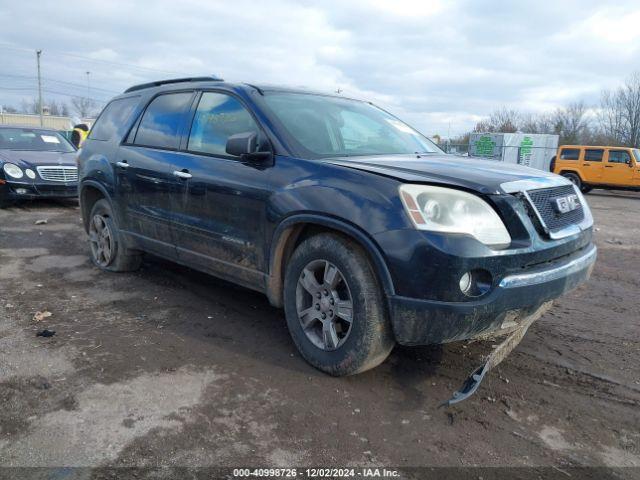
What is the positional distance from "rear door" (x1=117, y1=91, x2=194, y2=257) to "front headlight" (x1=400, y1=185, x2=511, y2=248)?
2027mm

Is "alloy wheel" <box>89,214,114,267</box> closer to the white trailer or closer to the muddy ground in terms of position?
the muddy ground

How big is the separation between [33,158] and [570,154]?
61.7 ft

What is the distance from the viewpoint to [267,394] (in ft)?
9.51

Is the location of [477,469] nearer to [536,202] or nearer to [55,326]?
[536,202]

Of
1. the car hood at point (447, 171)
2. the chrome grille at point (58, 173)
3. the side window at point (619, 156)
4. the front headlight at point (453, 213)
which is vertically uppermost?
the side window at point (619, 156)

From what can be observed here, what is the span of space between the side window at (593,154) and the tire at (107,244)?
19.1 metres

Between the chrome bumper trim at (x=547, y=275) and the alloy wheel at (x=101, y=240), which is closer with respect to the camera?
the chrome bumper trim at (x=547, y=275)

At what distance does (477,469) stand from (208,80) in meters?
3.43

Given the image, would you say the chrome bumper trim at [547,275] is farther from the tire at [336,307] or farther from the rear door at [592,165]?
the rear door at [592,165]

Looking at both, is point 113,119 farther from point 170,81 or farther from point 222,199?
point 222,199

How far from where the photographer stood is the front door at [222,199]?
3.42 m

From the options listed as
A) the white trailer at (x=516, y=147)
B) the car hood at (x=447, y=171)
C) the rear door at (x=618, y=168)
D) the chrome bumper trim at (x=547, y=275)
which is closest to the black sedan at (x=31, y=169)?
the car hood at (x=447, y=171)

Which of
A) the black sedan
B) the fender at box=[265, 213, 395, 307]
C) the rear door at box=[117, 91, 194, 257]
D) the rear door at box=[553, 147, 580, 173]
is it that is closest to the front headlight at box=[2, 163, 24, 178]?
the black sedan

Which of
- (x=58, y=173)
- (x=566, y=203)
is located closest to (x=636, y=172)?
(x=566, y=203)
